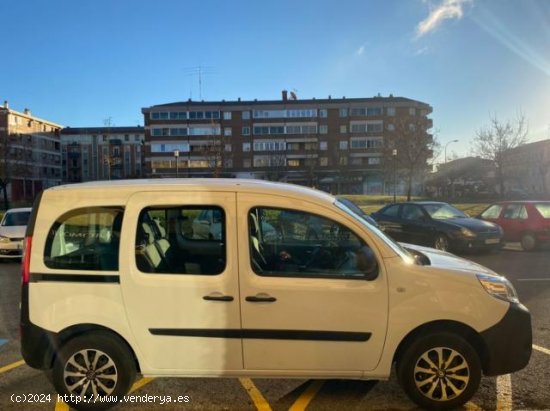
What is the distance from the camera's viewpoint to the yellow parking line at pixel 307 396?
3.71 m

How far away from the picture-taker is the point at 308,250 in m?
4.26

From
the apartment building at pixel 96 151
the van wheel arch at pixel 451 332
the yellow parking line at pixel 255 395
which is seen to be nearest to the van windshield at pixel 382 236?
the van wheel arch at pixel 451 332

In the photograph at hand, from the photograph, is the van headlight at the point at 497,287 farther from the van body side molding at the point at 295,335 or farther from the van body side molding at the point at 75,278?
the van body side molding at the point at 75,278

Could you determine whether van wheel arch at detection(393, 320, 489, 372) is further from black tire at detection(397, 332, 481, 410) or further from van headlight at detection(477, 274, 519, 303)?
van headlight at detection(477, 274, 519, 303)

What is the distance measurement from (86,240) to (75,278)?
0.32 meters

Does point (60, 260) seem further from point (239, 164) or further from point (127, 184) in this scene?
point (239, 164)

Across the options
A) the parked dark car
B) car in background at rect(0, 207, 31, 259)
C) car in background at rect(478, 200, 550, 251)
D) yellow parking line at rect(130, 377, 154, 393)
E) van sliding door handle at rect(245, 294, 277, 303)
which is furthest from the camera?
car in background at rect(478, 200, 550, 251)

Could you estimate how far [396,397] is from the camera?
3869mm

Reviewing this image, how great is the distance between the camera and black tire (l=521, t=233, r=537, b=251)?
42.1 ft

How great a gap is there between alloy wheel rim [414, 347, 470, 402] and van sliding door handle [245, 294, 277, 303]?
4.08ft

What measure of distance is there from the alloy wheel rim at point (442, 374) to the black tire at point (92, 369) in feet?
7.52

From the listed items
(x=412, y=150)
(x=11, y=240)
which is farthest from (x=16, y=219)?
(x=412, y=150)

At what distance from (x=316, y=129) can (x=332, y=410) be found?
3177 inches

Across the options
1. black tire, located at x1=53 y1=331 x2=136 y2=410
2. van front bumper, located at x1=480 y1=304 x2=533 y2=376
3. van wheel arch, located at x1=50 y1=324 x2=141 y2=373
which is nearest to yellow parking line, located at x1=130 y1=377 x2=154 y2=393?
black tire, located at x1=53 y1=331 x2=136 y2=410
